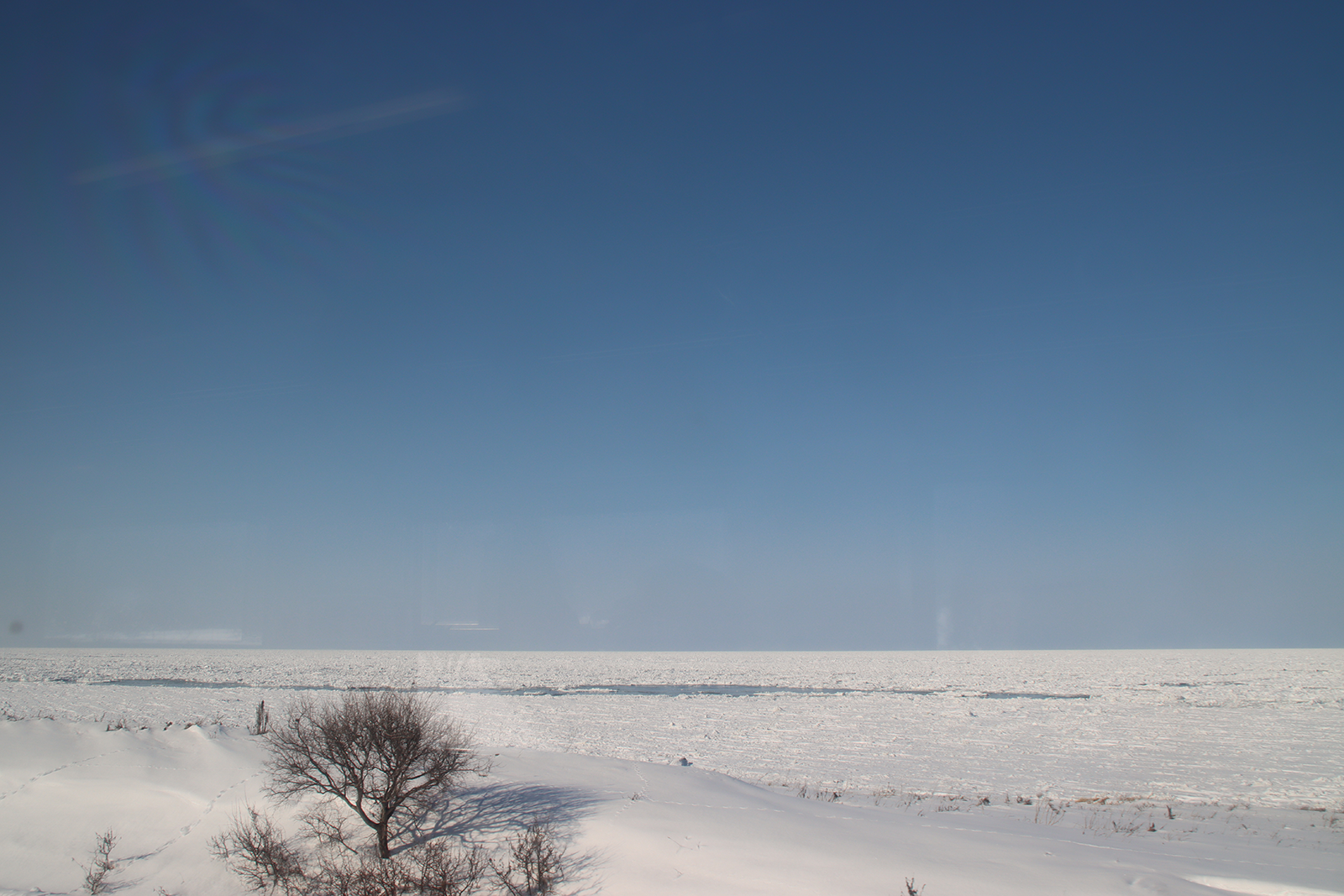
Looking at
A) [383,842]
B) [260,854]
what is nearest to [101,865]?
[260,854]

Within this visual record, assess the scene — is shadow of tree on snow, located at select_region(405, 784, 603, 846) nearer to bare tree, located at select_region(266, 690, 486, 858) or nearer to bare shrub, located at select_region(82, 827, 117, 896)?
bare tree, located at select_region(266, 690, 486, 858)

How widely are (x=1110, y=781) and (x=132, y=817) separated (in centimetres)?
1835

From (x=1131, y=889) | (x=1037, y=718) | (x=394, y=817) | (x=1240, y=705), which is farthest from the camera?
(x=1240, y=705)

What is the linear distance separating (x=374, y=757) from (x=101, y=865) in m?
3.65

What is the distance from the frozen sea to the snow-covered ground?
159 millimetres

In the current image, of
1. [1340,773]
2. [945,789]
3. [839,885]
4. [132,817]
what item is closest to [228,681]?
[132,817]

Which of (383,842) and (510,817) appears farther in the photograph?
(510,817)

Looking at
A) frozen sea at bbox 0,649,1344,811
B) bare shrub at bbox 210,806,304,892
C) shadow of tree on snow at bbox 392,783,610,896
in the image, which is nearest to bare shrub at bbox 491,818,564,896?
shadow of tree on snow at bbox 392,783,610,896

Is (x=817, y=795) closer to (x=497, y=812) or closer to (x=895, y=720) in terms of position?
(x=497, y=812)

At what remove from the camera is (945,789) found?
1520 centimetres

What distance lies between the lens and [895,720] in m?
27.0

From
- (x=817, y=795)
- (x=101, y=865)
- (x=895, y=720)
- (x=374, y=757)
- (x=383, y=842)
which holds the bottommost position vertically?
(x=895, y=720)

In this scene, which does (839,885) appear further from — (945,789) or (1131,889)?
(945,789)

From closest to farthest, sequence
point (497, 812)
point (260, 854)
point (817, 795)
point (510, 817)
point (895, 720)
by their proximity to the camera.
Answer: point (260, 854)
point (510, 817)
point (497, 812)
point (817, 795)
point (895, 720)
